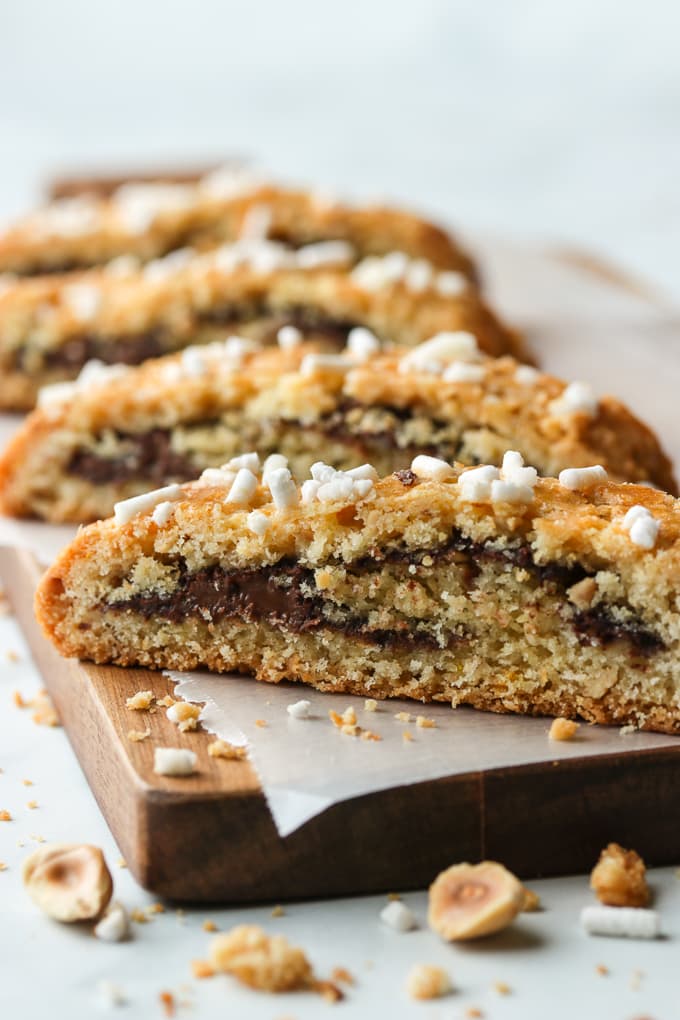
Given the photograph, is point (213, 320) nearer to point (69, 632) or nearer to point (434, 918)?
point (69, 632)

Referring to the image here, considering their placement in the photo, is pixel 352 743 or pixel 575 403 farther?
pixel 575 403

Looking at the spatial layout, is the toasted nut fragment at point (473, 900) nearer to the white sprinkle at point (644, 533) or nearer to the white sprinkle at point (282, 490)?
the white sprinkle at point (644, 533)

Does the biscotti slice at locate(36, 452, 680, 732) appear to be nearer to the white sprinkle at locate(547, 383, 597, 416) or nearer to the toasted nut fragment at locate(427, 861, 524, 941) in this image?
the toasted nut fragment at locate(427, 861, 524, 941)

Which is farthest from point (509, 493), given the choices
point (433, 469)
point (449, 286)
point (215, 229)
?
point (215, 229)

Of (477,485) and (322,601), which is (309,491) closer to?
(322,601)

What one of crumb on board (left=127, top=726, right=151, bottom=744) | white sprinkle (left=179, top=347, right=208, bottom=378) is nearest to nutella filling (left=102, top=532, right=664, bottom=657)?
crumb on board (left=127, top=726, right=151, bottom=744)

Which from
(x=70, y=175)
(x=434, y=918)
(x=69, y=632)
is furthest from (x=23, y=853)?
(x=70, y=175)

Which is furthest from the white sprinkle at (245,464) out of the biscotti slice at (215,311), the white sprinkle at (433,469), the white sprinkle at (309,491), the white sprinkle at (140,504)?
the biscotti slice at (215,311)
